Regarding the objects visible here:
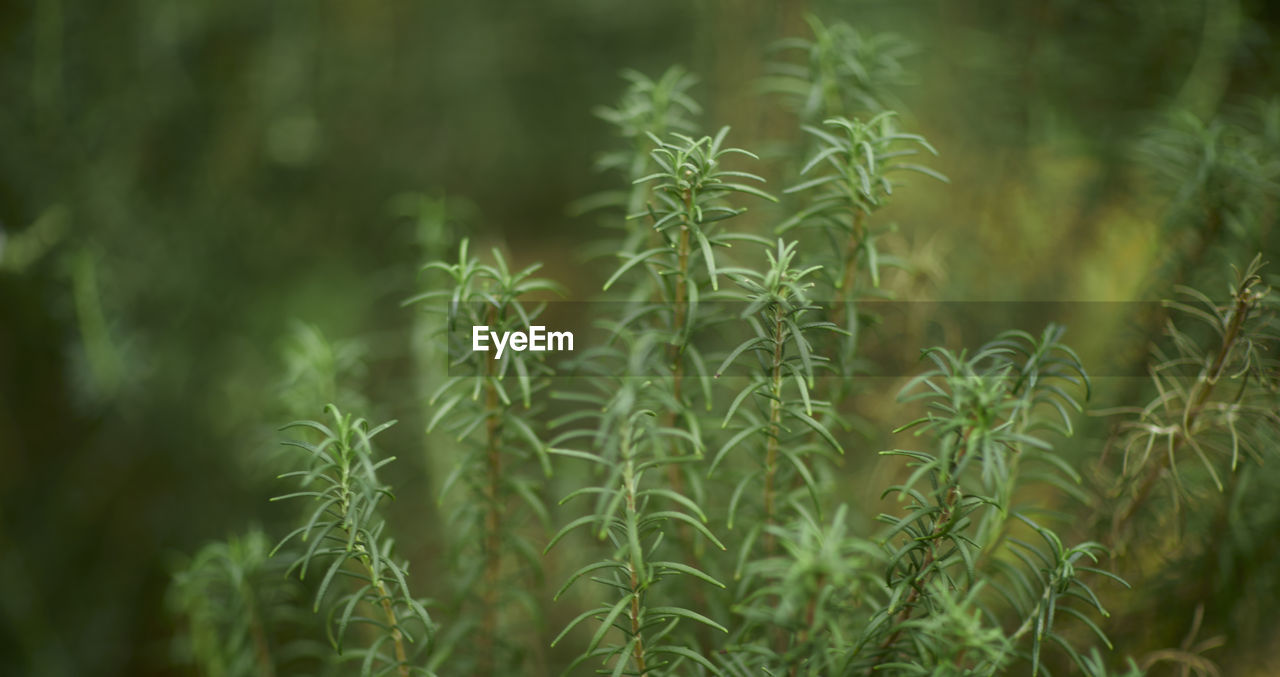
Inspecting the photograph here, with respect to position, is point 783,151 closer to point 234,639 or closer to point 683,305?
point 683,305

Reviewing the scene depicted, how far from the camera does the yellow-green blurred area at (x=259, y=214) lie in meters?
Answer: 0.94

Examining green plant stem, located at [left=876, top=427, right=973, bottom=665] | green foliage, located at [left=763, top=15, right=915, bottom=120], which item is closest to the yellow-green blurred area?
green foliage, located at [left=763, top=15, right=915, bottom=120]

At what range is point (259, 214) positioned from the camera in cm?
120

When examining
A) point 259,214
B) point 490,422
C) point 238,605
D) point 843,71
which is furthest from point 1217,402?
point 259,214

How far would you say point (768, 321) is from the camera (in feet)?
1.64

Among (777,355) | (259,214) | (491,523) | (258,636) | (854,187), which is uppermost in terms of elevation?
(259,214)

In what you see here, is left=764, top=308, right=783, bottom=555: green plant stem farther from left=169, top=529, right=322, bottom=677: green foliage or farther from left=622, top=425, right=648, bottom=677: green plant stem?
left=169, top=529, right=322, bottom=677: green foliage

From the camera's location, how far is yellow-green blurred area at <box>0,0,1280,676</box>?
3.07 feet

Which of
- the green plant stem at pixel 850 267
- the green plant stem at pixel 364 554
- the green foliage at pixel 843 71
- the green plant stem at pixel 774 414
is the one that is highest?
the green foliage at pixel 843 71

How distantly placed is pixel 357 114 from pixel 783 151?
3.04 ft

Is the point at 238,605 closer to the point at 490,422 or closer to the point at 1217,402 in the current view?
the point at 490,422

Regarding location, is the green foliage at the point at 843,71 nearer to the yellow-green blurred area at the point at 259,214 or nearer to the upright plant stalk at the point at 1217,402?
the yellow-green blurred area at the point at 259,214

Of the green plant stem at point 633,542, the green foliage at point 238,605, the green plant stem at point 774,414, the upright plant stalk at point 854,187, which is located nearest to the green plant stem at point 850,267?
the upright plant stalk at point 854,187

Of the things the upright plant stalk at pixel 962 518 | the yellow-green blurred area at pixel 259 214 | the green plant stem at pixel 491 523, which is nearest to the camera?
the upright plant stalk at pixel 962 518
